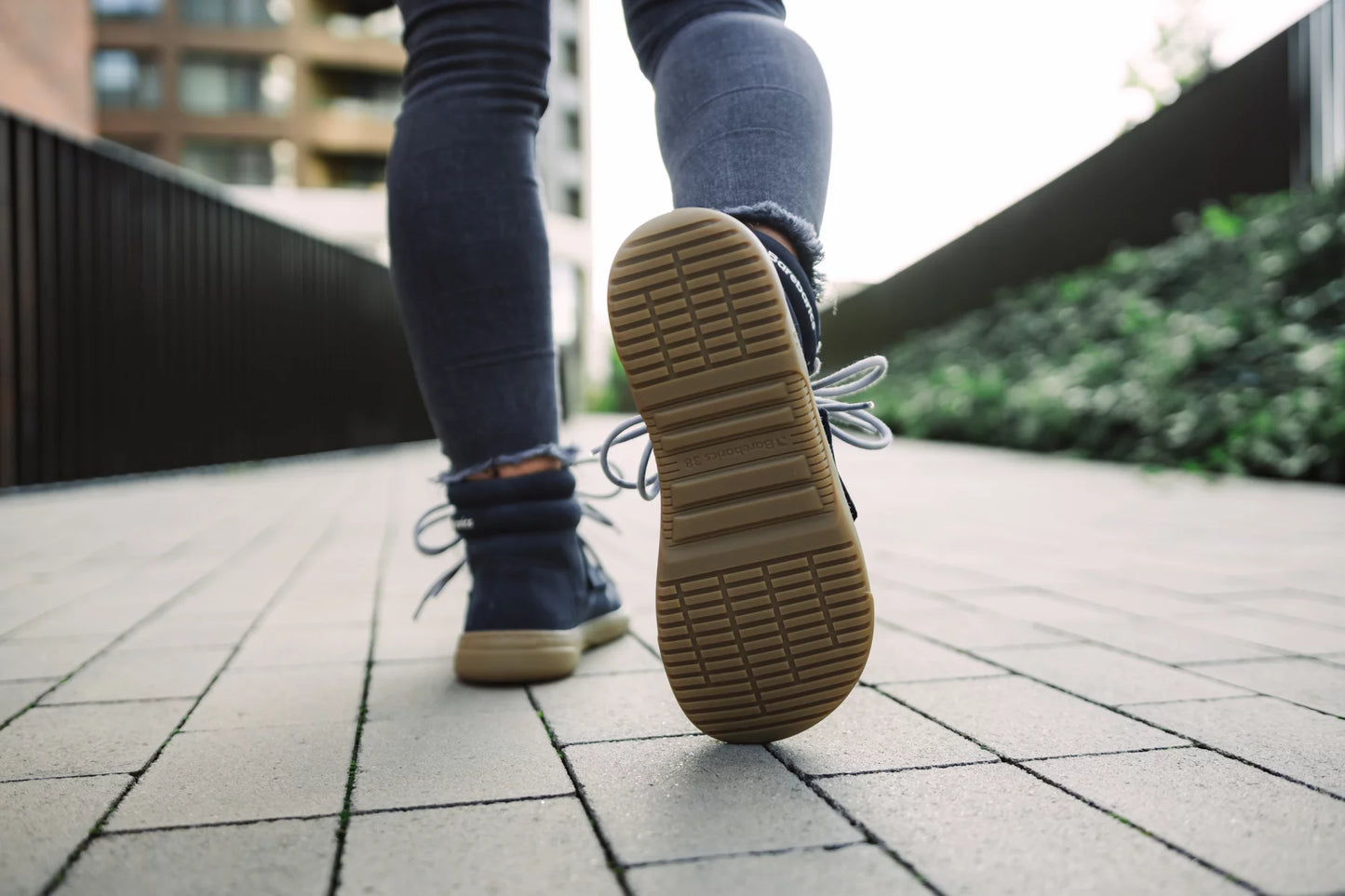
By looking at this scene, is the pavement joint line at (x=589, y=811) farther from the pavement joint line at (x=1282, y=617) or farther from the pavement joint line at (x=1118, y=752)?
the pavement joint line at (x=1282, y=617)

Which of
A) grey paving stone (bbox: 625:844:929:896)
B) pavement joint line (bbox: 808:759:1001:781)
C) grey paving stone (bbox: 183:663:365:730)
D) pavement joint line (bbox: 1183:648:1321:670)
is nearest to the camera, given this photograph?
grey paving stone (bbox: 625:844:929:896)

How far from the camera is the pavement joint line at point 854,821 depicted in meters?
0.77

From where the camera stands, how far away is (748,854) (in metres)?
0.81

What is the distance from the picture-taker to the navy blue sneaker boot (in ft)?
4.33

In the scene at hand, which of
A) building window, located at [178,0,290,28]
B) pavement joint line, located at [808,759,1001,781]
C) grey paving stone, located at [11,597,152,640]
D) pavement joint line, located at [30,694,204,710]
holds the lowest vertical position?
pavement joint line, located at [30,694,204,710]

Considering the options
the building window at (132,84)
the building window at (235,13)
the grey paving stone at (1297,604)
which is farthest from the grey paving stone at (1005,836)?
the building window at (132,84)

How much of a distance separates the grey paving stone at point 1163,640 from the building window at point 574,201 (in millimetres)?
28375

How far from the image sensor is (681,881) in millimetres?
766

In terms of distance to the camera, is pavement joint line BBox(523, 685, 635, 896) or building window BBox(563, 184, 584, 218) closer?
pavement joint line BBox(523, 685, 635, 896)

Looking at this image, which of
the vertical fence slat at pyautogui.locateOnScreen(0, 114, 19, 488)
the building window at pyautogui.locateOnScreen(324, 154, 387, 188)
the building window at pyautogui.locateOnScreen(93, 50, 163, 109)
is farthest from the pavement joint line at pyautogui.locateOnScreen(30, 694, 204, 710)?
the building window at pyautogui.locateOnScreen(93, 50, 163, 109)

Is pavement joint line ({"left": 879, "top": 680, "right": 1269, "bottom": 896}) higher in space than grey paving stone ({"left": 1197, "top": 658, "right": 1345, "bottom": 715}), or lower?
higher

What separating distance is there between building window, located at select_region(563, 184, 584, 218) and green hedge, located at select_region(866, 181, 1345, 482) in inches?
857

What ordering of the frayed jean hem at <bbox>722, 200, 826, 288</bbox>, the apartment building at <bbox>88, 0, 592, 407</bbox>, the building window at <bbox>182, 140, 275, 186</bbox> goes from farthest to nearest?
the building window at <bbox>182, 140, 275, 186</bbox> < the apartment building at <bbox>88, 0, 592, 407</bbox> < the frayed jean hem at <bbox>722, 200, 826, 288</bbox>

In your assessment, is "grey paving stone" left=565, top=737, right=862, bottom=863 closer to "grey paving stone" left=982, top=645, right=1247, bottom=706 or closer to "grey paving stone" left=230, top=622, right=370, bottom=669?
"grey paving stone" left=982, top=645, right=1247, bottom=706
